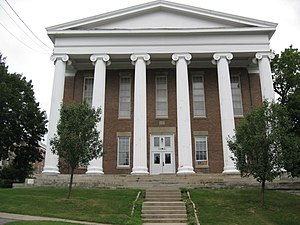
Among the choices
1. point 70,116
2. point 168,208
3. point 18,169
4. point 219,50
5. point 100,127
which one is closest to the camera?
point 168,208

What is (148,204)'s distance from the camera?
1773 centimetres

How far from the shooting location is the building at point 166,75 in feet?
91.1

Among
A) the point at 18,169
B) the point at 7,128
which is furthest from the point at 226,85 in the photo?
Result: the point at 18,169

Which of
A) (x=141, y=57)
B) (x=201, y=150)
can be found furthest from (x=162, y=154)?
(x=141, y=57)

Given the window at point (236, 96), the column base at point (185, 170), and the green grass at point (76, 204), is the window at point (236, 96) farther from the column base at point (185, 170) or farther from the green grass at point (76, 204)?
the green grass at point (76, 204)

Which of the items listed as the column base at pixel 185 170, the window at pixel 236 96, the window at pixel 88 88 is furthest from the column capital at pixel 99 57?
the window at pixel 236 96

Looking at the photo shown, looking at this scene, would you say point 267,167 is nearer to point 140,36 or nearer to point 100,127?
point 100,127

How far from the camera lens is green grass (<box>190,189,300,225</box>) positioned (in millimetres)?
15430

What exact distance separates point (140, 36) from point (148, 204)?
15625mm

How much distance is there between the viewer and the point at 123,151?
30.0 m

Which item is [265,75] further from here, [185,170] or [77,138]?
[77,138]

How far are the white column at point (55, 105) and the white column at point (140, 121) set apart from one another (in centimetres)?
559

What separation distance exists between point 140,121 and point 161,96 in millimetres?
5451

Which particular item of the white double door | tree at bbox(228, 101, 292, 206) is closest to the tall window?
the white double door
